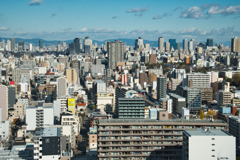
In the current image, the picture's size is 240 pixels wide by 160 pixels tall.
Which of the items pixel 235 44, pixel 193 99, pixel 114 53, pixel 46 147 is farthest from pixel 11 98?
pixel 235 44

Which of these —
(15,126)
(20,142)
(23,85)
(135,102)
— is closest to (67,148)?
(20,142)

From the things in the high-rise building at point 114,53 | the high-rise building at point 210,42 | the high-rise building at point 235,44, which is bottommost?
the high-rise building at point 114,53

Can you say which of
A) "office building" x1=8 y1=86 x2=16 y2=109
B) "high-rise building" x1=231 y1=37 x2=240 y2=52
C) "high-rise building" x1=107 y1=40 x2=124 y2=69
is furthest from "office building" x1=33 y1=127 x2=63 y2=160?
"high-rise building" x1=231 y1=37 x2=240 y2=52

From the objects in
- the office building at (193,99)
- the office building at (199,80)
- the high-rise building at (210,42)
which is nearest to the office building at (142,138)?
the office building at (193,99)

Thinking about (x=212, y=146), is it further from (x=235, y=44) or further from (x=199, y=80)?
(x=235, y=44)

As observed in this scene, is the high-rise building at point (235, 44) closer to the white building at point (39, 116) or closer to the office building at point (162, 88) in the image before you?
the office building at point (162, 88)

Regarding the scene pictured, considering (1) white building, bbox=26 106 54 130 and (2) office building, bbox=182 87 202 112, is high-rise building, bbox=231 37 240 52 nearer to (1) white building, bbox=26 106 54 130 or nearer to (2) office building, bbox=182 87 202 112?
(2) office building, bbox=182 87 202 112

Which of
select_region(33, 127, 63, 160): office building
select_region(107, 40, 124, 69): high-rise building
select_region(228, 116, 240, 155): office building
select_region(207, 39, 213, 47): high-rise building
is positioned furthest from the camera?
select_region(207, 39, 213, 47): high-rise building

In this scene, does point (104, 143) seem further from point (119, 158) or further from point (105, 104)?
point (105, 104)
